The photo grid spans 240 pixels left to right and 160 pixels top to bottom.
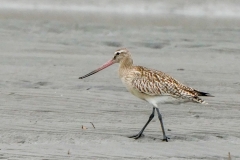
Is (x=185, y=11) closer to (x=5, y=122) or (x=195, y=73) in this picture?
(x=195, y=73)

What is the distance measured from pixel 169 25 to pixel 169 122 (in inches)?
401

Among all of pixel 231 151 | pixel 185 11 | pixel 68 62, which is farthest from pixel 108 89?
pixel 185 11

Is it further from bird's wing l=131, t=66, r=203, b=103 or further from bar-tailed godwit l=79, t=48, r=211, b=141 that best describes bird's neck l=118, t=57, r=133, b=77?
bird's wing l=131, t=66, r=203, b=103

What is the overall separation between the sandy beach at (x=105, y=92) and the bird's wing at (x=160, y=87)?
0.41 meters

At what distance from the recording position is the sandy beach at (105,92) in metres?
7.87

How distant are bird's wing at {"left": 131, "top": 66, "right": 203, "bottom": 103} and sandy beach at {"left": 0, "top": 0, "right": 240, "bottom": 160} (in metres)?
0.41

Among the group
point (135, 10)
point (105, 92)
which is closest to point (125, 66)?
point (105, 92)

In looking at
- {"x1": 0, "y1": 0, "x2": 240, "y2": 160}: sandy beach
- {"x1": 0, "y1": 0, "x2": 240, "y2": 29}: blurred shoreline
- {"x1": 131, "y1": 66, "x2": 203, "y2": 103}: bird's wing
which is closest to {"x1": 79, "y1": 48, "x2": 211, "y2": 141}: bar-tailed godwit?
{"x1": 131, "y1": 66, "x2": 203, "y2": 103}: bird's wing

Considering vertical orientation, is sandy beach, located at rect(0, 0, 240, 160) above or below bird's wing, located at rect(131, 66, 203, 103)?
below

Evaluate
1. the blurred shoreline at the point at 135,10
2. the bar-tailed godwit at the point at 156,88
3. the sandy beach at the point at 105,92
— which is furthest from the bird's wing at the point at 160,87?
the blurred shoreline at the point at 135,10

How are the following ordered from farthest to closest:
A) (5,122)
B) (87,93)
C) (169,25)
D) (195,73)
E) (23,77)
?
(169,25) → (195,73) → (23,77) → (87,93) → (5,122)

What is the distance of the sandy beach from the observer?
7.87 m

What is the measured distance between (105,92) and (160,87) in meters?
1.92

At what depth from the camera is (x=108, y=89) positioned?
35.4 ft
